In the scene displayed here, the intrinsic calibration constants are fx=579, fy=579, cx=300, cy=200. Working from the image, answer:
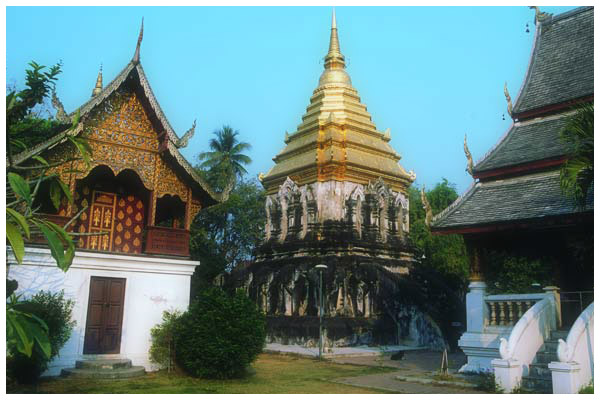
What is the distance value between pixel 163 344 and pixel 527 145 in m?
9.50

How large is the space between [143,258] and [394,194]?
15.1 m

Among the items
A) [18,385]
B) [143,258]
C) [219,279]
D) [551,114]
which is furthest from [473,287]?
[219,279]

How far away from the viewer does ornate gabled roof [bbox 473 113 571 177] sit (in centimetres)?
1295

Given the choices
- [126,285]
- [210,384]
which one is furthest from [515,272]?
[126,285]

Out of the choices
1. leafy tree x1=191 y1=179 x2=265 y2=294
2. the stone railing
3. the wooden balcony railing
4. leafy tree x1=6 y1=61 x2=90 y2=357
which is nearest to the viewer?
leafy tree x1=6 y1=61 x2=90 y2=357

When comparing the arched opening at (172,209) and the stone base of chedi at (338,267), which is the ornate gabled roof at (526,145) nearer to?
the arched opening at (172,209)

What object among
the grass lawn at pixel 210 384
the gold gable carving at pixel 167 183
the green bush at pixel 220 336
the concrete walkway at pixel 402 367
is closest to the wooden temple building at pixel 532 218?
the concrete walkway at pixel 402 367

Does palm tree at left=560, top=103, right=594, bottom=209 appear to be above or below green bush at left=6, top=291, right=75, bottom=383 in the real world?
above

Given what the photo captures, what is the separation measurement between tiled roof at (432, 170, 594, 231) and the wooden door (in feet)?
23.5

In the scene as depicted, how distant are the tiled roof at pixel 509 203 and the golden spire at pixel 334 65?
51.6ft

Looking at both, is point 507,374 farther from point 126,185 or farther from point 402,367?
point 126,185

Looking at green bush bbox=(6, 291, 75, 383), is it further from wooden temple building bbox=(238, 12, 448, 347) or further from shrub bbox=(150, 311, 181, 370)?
wooden temple building bbox=(238, 12, 448, 347)

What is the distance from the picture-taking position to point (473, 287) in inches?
501

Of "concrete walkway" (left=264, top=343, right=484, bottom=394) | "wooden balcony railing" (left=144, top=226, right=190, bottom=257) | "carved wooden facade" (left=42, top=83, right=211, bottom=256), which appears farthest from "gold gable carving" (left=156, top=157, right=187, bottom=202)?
"concrete walkway" (left=264, top=343, right=484, bottom=394)
